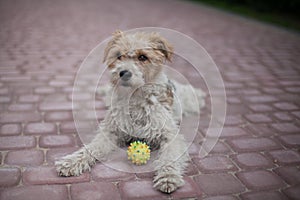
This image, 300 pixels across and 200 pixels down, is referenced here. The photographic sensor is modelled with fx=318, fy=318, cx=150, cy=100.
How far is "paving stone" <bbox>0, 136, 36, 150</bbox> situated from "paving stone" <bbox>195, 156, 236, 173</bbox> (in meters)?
1.86

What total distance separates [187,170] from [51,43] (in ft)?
20.5

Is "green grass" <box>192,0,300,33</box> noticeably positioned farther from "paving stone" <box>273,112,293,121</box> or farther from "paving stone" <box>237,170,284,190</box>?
"paving stone" <box>237,170,284,190</box>

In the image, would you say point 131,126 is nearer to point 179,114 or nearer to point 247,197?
point 179,114

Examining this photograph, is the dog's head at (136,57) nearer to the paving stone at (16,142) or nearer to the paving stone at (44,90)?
the paving stone at (16,142)

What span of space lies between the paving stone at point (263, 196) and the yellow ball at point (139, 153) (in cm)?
101

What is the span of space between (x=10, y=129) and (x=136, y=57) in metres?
1.83

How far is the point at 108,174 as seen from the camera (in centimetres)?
310

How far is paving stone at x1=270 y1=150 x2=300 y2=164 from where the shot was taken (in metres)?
3.46

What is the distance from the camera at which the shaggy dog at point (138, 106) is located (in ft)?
10.6

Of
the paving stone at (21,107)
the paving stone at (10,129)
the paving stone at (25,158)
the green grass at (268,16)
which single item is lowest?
the paving stone at (25,158)

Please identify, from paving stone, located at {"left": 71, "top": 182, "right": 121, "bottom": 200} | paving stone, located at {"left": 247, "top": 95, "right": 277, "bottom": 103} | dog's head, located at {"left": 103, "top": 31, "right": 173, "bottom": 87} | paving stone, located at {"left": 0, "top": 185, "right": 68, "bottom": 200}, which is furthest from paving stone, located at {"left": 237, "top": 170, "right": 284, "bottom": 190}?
paving stone, located at {"left": 247, "top": 95, "right": 277, "bottom": 103}

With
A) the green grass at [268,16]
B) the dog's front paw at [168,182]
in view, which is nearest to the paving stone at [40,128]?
the dog's front paw at [168,182]

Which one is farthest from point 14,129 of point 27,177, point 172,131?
point 172,131

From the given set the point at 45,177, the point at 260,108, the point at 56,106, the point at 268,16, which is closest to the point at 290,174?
the point at 260,108
